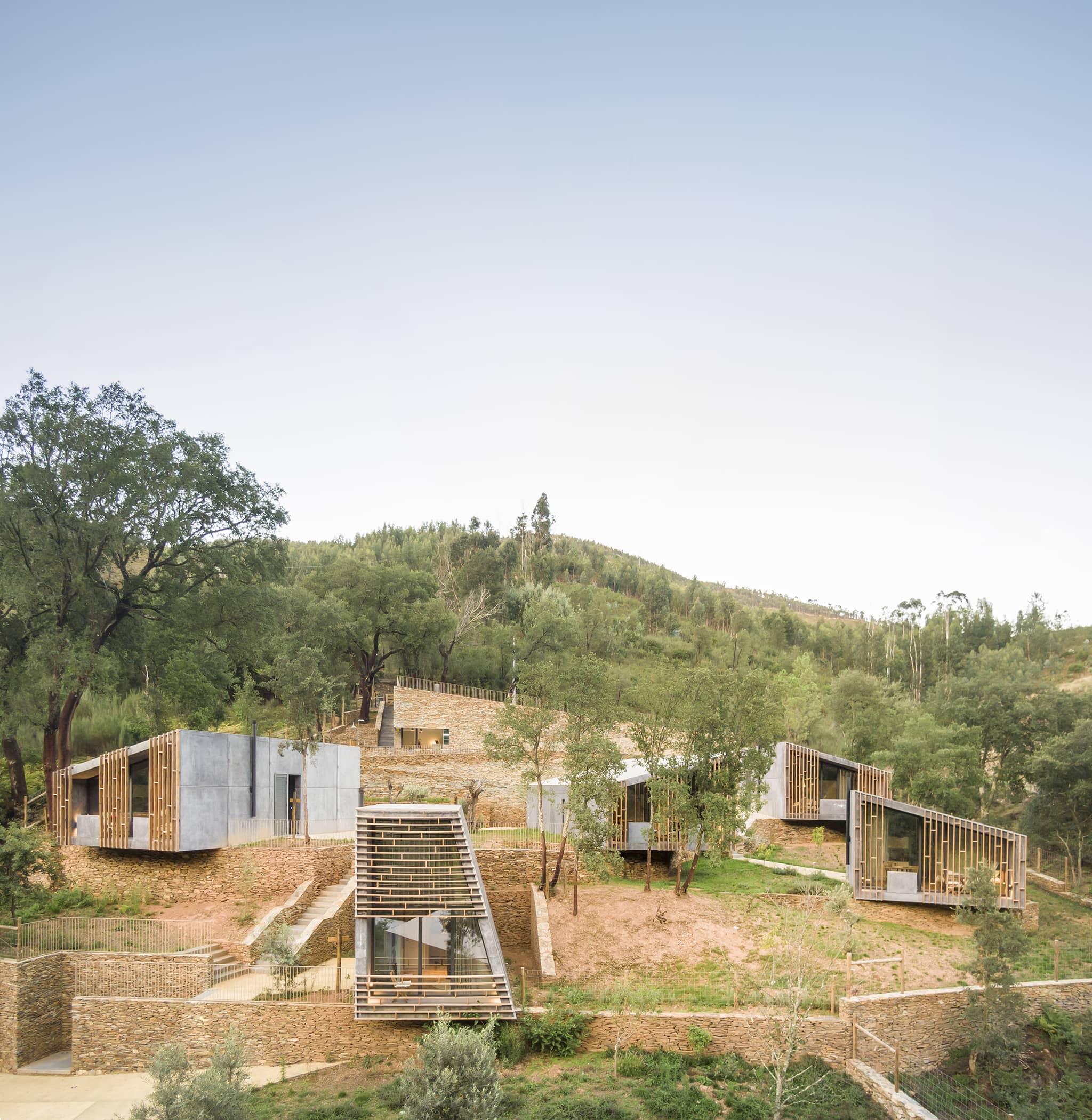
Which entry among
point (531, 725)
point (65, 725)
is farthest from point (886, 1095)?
point (65, 725)

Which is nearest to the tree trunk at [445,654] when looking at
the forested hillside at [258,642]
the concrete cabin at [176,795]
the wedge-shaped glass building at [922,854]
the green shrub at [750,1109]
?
the forested hillside at [258,642]

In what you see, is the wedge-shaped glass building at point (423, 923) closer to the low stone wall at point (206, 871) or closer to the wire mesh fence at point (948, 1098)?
the low stone wall at point (206, 871)

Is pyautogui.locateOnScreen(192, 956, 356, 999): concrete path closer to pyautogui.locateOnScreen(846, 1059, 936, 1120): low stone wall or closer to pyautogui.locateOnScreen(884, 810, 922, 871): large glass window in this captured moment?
pyautogui.locateOnScreen(846, 1059, 936, 1120): low stone wall

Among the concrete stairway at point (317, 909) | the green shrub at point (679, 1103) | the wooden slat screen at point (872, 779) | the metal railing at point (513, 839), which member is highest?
the wooden slat screen at point (872, 779)

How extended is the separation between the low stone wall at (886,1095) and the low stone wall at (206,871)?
12944mm

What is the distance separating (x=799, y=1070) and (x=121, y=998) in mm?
12652

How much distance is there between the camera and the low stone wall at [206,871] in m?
21.8

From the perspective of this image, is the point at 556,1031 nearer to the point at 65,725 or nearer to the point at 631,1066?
the point at 631,1066

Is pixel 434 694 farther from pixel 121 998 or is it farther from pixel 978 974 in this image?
pixel 978 974

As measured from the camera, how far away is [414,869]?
1669 centimetres

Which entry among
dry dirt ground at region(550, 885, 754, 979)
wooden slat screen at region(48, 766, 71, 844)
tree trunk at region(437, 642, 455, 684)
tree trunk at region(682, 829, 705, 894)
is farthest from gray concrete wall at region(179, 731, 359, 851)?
tree trunk at region(437, 642, 455, 684)

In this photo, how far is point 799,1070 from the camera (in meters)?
15.6

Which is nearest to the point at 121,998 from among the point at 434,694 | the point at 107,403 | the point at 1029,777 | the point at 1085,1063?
the point at 107,403

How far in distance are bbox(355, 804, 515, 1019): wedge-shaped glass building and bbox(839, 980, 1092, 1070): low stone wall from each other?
6.88m
